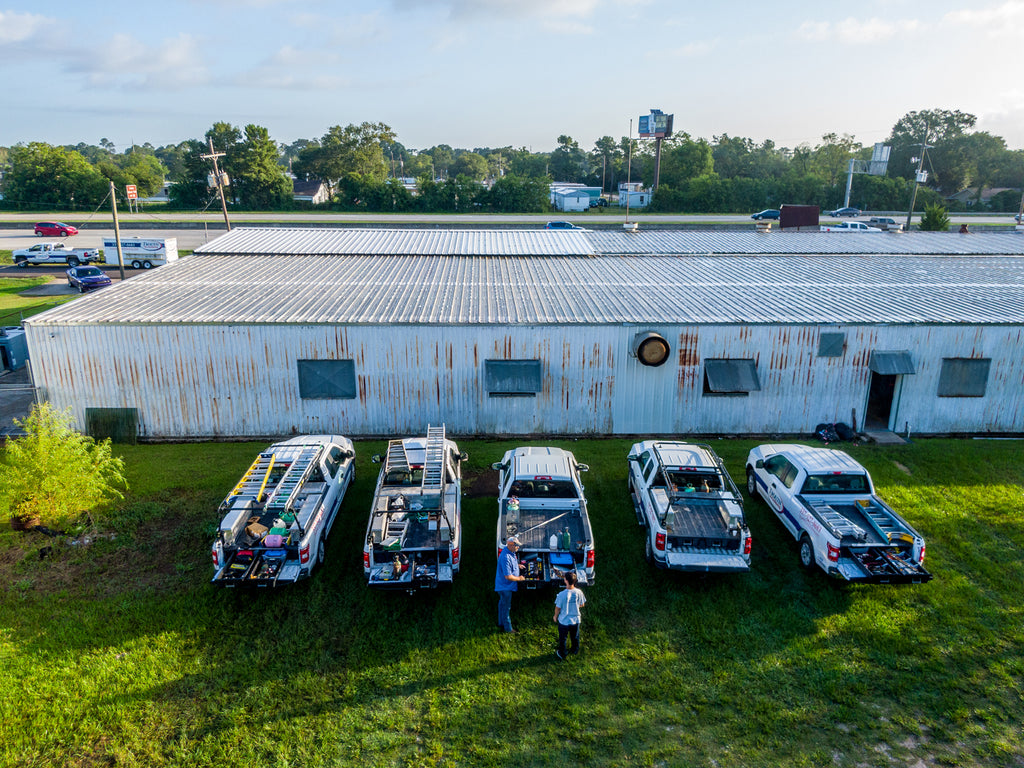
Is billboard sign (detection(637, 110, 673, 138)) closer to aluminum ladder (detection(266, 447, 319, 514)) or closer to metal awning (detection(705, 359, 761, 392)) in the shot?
metal awning (detection(705, 359, 761, 392))

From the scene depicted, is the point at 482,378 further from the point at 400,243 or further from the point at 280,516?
the point at 400,243

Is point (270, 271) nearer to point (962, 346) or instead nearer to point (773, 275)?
point (773, 275)

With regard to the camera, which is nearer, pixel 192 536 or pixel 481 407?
pixel 192 536

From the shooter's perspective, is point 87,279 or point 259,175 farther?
point 259,175

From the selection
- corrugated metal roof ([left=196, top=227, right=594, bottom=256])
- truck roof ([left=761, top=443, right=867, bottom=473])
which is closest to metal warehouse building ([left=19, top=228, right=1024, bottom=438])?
truck roof ([left=761, top=443, right=867, bottom=473])

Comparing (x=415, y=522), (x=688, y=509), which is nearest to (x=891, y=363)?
(x=688, y=509)

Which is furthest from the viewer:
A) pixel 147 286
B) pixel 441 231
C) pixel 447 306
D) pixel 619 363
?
pixel 441 231

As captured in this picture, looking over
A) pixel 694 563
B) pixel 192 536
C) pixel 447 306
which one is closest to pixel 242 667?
pixel 192 536
